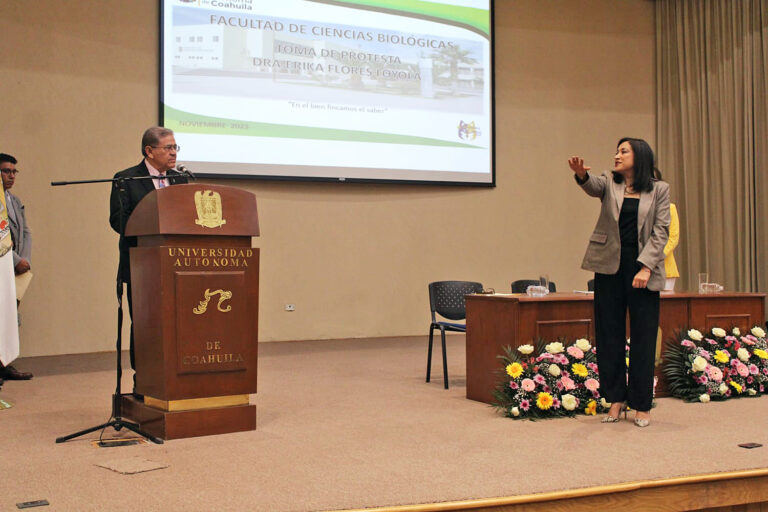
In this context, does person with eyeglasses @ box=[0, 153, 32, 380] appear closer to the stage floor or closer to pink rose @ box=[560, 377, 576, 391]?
the stage floor

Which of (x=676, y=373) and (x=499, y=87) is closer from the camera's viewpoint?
(x=676, y=373)

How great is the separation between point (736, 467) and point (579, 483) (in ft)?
2.18

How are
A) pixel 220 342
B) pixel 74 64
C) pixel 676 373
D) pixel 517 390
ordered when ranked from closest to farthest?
pixel 220 342 → pixel 517 390 → pixel 676 373 → pixel 74 64

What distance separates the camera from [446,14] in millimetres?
7930

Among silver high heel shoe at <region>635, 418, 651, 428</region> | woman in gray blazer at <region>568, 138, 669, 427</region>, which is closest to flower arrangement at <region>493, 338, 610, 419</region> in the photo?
woman in gray blazer at <region>568, 138, 669, 427</region>

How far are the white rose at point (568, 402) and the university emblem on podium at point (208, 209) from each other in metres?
1.86

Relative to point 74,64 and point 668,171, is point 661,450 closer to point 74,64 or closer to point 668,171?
point 74,64

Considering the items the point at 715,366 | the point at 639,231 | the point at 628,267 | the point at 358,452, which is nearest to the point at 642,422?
the point at 628,267

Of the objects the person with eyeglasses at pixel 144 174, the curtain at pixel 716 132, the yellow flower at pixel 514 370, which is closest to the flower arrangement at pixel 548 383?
the yellow flower at pixel 514 370

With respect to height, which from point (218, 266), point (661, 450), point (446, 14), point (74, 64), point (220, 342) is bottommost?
point (661, 450)

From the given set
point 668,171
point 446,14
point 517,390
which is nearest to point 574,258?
point 668,171

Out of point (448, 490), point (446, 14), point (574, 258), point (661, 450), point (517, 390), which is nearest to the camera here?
point (448, 490)

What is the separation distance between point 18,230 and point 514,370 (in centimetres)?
362

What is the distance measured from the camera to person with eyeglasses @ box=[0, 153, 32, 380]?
5.21 meters
